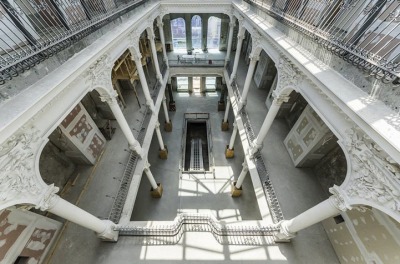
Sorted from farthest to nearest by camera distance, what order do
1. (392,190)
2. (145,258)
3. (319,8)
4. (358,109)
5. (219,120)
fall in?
(219,120), (145,258), (319,8), (358,109), (392,190)

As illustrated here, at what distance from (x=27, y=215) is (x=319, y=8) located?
28.5 feet

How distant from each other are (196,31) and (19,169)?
14371mm

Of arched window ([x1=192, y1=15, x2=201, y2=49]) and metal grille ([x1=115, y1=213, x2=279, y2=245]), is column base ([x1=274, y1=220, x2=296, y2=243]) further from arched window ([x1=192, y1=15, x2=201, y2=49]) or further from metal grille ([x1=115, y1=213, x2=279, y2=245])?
arched window ([x1=192, y1=15, x2=201, y2=49])

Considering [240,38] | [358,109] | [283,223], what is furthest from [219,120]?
[358,109]

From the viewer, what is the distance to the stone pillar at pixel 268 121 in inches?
226

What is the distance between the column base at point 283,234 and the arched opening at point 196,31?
1361cm

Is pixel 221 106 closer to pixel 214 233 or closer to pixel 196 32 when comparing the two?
pixel 196 32

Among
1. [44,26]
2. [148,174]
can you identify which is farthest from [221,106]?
[44,26]

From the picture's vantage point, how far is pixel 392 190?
2.48m

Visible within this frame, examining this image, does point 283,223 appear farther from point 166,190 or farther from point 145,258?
point 166,190

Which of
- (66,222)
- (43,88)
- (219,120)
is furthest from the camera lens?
(219,120)

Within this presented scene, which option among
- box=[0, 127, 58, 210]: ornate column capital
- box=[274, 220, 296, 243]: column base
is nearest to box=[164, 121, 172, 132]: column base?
box=[274, 220, 296, 243]: column base

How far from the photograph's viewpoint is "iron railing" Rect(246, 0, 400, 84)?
2.93 metres

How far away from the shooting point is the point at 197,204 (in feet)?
32.2
